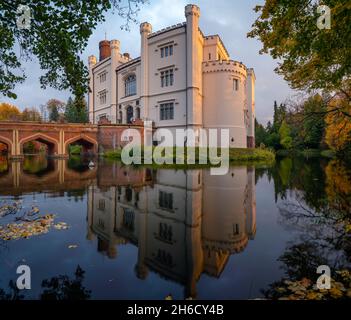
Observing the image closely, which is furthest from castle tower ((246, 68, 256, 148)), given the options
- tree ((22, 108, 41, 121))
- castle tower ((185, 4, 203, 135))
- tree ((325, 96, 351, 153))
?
tree ((22, 108, 41, 121))

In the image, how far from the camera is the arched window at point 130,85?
121ft

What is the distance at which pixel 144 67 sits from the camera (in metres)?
33.5

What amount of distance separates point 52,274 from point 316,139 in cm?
5620

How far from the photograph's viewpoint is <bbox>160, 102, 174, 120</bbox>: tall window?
31.7m

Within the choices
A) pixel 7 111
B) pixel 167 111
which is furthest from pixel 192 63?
pixel 7 111

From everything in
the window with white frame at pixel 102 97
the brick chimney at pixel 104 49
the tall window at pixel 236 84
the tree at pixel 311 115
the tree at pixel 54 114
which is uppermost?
the brick chimney at pixel 104 49

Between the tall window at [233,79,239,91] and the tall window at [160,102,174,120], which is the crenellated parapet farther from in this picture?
the tall window at [160,102,174,120]

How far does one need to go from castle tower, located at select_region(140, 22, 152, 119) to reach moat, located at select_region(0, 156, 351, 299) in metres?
26.3

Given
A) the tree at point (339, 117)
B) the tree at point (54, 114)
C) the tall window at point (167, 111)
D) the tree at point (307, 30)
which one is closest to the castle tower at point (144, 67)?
the tall window at point (167, 111)

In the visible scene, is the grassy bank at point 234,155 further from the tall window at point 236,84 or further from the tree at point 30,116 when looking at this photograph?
the tree at point 30,116

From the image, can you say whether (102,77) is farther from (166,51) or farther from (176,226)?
(176,226)

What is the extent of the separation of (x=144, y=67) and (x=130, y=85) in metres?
5.01

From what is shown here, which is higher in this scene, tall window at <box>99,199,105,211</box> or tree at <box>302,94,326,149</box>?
tree at <box>302,94,326,149</box>

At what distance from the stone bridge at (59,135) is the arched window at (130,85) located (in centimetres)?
803
